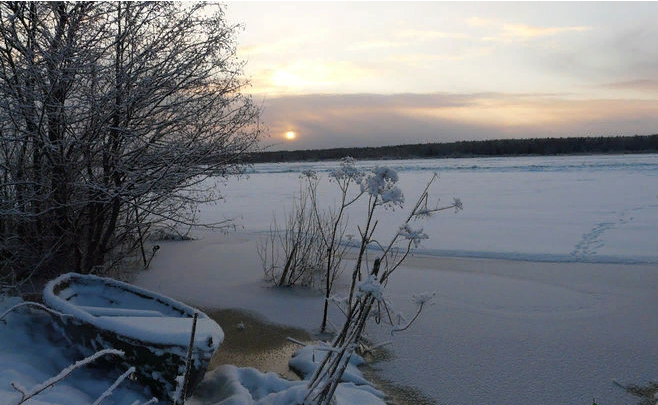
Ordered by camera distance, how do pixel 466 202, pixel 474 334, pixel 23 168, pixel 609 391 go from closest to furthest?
1. pixel 609 391
2. pixel 474 334
3. pixel 23 168
4. pixel 466 202

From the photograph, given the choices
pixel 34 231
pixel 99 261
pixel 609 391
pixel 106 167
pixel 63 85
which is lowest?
pixel 609 391

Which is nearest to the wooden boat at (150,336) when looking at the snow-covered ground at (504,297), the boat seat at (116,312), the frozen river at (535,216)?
the boat seat at (116,312)

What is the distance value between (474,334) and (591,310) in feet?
4.99

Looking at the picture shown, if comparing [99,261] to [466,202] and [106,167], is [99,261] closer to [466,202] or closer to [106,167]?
[106,167]

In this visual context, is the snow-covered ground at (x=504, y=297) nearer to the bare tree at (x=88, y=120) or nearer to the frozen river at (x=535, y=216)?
the frozen river at (x=535, y=216)

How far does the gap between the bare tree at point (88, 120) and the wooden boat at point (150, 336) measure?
1.36 meters

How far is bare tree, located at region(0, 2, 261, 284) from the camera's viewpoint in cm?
499

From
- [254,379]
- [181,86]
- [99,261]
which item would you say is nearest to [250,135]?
[181,86]

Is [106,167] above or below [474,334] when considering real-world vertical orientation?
above

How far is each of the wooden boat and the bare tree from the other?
136cm

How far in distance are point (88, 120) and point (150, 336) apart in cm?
288

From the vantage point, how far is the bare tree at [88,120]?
499 cm

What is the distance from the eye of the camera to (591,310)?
5527mm

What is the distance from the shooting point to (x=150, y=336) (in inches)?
141
